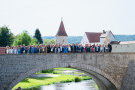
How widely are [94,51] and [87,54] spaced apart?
53.9 inches

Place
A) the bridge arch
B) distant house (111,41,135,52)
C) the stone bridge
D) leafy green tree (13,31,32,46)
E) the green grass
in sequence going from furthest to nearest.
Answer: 1. leafy green tree (13,31,32,46)
2. the green grass
3. distant house (111,41,135,52)
4. the bridge arch
5. the stone bridge

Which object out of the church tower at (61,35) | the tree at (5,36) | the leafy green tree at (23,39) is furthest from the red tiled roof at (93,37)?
the tree at (5,36)

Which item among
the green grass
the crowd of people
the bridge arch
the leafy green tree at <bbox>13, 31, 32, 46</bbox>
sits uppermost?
the leafy green tree at <bbox>13, 31, 32, 46</bbox>

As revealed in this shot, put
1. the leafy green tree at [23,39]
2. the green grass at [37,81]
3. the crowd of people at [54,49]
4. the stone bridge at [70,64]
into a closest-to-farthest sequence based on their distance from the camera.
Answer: the stone bridge at [70,64], the crowd of people at [54,49], the green grass at [37,81], the leafy green tree at [23,39]

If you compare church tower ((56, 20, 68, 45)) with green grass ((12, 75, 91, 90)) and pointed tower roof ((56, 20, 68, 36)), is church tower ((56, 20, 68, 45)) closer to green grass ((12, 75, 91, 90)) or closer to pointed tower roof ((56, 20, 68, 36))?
pointed tower roof ((56, 20, 68, 36))

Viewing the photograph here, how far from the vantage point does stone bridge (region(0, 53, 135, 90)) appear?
22953 mm

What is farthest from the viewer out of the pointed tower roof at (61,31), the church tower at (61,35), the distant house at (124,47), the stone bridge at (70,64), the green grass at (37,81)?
the church tower at (61,35)

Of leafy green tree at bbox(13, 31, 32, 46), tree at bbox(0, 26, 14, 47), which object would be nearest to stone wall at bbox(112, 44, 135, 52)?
tree at bbox(0, 26, 14, 47)

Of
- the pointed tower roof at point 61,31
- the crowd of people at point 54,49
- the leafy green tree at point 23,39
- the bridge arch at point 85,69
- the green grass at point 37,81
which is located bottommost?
the green grass at point 37,81

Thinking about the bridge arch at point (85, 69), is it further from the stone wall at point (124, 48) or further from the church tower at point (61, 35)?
the church tower at point (61, 35)

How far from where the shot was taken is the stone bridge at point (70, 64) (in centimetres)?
2295

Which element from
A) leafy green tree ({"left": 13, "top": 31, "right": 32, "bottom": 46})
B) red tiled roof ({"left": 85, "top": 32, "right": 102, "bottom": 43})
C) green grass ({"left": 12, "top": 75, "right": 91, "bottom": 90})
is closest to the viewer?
green grass ({"left": 12, "top": 75, "right": 91, "bottom": 90})

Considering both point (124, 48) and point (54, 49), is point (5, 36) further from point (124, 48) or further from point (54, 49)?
point (124, 48)

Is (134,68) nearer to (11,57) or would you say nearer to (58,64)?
(58,64)
